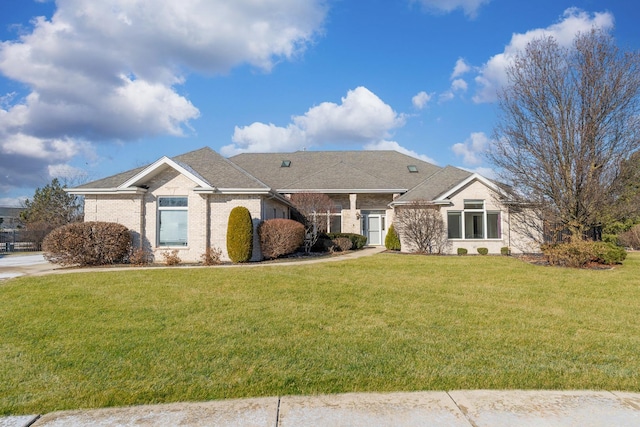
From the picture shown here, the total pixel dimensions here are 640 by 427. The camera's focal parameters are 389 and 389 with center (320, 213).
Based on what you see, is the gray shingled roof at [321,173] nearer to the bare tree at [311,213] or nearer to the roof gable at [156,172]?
the roof gable at [156,172]

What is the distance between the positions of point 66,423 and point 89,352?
1.97 metres

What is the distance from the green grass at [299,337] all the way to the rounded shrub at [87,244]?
9.98 ft

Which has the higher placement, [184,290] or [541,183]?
[541,183]

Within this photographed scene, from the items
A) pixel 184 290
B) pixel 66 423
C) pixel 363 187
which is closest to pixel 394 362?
pixel 66 423

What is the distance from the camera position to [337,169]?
84.2 feet

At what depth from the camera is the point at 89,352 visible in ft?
16.7

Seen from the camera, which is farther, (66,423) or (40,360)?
(40,360)

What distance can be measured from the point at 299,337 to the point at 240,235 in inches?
388

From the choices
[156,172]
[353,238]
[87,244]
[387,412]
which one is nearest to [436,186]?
[353,238]

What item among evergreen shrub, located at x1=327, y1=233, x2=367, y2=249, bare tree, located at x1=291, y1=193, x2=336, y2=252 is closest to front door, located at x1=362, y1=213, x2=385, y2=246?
evergreen shrub, located at x1=327, y1=233, x2=367, y2=249

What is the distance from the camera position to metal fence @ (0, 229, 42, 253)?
26987 mm

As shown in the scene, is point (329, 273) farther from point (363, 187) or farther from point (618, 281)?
point (363, 187)

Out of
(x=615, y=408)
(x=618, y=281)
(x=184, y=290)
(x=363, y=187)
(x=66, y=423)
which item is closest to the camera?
(x=66, y=423)

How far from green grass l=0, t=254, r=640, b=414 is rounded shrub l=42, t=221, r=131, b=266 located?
304cm
